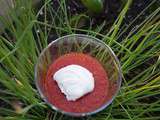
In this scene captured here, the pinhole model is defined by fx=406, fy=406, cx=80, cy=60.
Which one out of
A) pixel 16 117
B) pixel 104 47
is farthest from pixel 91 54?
pixel 16 117

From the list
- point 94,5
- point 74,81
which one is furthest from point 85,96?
point 94,5

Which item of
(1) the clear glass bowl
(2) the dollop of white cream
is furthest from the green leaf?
(2) the dollop of white cream

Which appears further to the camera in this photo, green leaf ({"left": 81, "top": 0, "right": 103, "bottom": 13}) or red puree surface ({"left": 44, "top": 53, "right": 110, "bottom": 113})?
green leaf ({"left": 81, "top": 0, "right": 103, "bottom": 13})

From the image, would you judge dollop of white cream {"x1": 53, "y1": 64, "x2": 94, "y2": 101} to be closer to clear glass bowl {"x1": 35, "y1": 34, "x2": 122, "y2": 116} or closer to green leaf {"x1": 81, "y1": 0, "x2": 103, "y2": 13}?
clear glass bowl {"x1": 35, "y1": 34, "x2": 122, "y2": 116}

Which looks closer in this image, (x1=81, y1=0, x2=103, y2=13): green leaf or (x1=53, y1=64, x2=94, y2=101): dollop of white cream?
(x1=53, y1=64, x2=94, y2=101): dollop of white cream

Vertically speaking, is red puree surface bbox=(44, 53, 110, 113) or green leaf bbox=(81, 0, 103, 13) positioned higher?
green leaf bbox=(81, 0, 103, 13)

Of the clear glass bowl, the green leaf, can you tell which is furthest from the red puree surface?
the green leaf

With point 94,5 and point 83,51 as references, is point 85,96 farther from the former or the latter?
point 94,5
